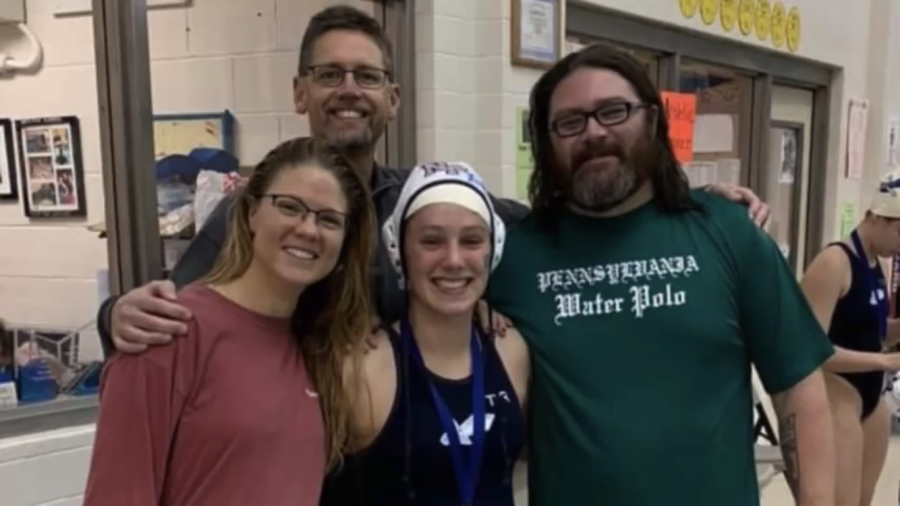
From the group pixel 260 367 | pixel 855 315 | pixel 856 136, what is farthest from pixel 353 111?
pixel 856 136

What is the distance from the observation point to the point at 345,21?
1.74 m

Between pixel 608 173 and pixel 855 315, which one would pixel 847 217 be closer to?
pixel 855 315

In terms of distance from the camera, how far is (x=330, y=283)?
145 centimetres

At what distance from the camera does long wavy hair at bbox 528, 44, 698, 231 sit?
161 centimetres

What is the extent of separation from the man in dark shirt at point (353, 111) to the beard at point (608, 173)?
0.69 ft

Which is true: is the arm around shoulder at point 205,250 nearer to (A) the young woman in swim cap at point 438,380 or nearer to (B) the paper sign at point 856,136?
(A) the young woman in swim cap at point 438,380

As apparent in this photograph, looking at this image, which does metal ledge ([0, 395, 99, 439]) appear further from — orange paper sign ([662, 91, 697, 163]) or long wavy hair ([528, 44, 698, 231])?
orange paper sign ([662, 91, 697, 163])

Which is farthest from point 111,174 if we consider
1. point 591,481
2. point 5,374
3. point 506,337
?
point 591,481

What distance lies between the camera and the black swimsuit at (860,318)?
3.01 meters

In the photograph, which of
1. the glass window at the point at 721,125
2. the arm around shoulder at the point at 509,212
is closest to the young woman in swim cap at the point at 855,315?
the glass window at the point at 721,125

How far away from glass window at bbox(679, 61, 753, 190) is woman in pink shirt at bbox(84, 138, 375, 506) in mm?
3364

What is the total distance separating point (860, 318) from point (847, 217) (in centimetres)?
300

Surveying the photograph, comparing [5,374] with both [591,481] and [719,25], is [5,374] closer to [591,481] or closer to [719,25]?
[591,481]

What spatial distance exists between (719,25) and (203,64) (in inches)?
100
